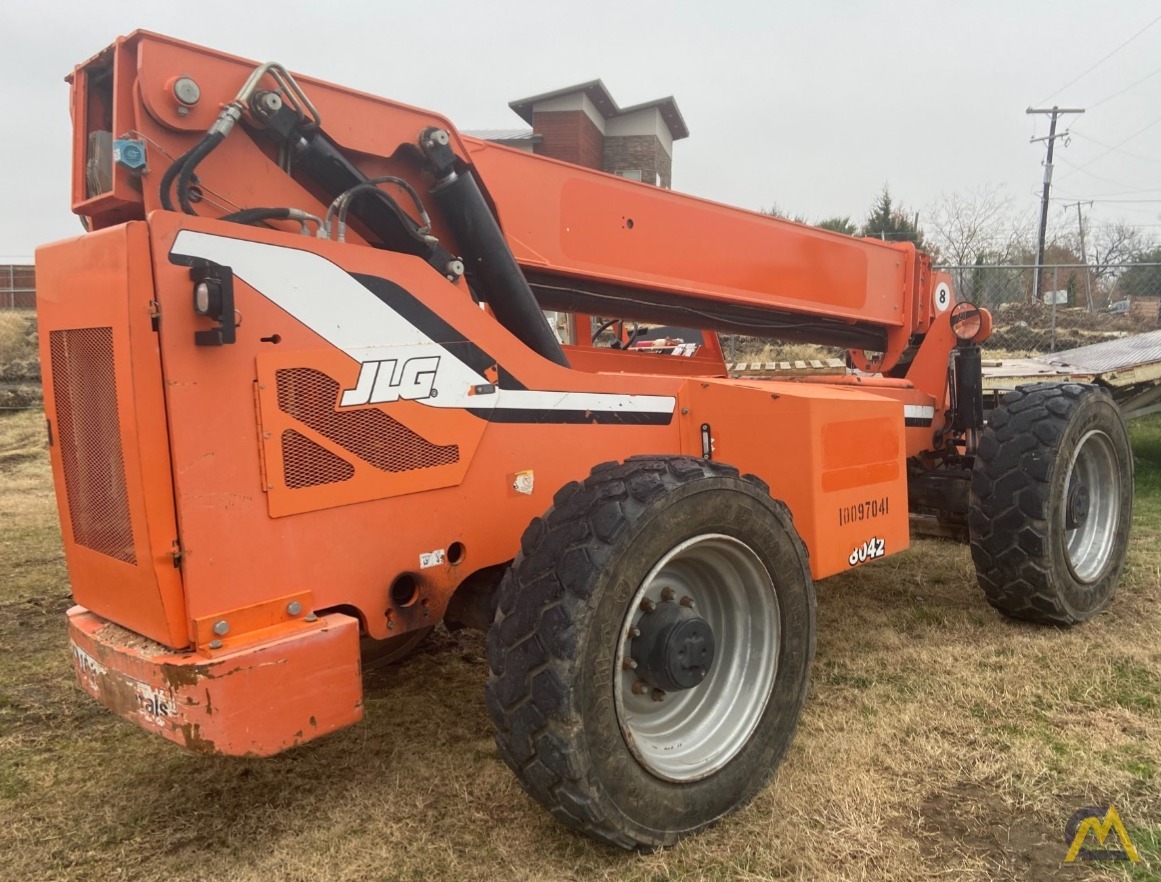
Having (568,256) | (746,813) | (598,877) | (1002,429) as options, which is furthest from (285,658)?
(1002,429)

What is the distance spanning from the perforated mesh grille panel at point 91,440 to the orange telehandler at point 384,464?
12mm

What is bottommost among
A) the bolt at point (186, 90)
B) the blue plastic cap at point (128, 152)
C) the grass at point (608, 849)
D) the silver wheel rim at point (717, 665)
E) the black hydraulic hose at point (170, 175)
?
the grass at point (608, 849)

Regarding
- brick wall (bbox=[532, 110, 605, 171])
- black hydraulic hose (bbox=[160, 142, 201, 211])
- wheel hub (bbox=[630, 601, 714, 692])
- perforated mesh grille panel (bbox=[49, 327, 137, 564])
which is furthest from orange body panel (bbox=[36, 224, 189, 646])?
brick wall (bbox=[532, 110, 605, 171])

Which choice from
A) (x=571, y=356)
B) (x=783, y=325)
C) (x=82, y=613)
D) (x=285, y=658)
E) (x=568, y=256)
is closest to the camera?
(x=285, y=658)

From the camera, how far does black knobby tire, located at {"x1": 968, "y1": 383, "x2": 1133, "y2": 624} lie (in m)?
4.25

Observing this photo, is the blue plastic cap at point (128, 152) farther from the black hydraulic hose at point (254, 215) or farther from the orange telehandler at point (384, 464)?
the black hydraulic hose at point (254, 215)

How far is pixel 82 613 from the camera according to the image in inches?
105

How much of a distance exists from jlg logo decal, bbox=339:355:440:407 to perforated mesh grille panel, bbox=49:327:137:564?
614 millimetres

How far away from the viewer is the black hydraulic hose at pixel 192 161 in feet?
7.75

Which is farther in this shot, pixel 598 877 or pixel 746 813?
pixel 746 813

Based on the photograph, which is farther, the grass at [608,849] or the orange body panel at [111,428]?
the grass at [608,849]

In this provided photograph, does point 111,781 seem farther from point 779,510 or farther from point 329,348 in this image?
point 779,510

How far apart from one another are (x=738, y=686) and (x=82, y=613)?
83.2 inches

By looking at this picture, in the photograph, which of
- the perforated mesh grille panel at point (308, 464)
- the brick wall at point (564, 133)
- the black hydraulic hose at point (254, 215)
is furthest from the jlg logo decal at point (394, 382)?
the brick wall at point (564, 133)
